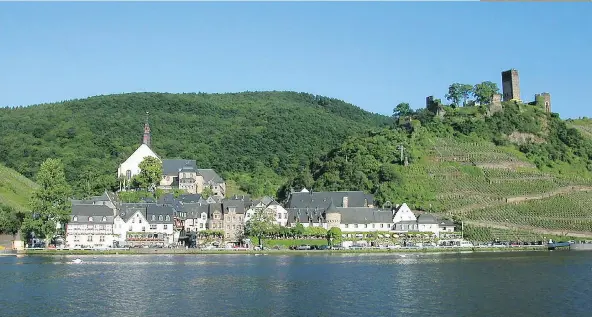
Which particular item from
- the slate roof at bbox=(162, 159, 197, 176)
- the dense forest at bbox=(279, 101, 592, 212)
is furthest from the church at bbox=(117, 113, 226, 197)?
the dense forest at bbox=(279, 101, 592, 212)

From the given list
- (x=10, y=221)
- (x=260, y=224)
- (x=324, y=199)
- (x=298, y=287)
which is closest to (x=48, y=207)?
(x=10, y=221)

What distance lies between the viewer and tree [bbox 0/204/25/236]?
91.1m

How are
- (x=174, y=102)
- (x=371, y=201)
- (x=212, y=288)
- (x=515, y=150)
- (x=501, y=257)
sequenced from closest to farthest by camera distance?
(x=212, y=288), (x=501, y=257), (x=371, y=201), (x=515, y=150), (x=174, y=102)

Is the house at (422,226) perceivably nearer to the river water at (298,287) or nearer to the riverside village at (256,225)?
the riverside village at (256,225)

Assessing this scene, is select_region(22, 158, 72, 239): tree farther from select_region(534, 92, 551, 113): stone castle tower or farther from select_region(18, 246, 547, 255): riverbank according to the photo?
select_region(534, 92, 551, 113): stone castle tower

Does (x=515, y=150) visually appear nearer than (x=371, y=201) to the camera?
No

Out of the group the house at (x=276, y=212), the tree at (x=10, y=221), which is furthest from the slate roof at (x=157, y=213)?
the tree at (x=10, y=221)

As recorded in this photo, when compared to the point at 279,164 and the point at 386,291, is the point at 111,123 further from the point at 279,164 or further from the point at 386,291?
the point at 386,291

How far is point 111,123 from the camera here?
168 meters

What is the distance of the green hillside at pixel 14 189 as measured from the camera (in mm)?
108188

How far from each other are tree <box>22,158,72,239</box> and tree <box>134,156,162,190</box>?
18180 mm

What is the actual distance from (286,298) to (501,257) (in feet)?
125

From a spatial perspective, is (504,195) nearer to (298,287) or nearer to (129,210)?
(129,210)

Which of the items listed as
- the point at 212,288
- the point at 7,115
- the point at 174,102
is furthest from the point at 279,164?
the point at 212,288
